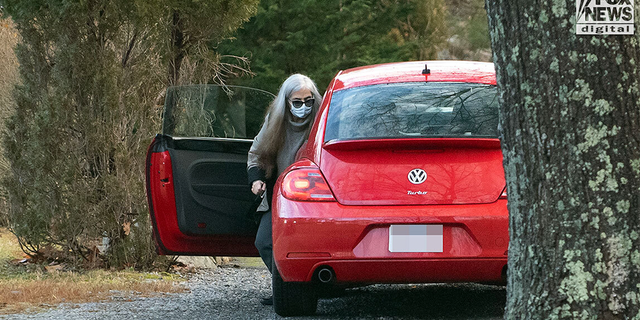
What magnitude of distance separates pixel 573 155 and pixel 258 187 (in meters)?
3.22

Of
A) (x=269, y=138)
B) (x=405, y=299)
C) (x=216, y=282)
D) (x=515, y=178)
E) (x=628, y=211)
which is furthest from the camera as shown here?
(x=216, y=282)

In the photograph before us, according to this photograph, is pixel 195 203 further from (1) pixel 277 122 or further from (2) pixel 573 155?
(2) pixel 573 155

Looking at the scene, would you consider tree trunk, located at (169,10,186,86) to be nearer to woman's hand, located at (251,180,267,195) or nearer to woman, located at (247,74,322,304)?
woman, located at (247,74,322,304)

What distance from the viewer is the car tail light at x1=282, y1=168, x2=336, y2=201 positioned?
515 cm

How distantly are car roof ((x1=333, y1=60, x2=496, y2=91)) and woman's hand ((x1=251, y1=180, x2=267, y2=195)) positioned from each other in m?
0.81

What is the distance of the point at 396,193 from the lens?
506 centimetres

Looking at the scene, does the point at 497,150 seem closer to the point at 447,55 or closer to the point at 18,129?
the point at 18,129

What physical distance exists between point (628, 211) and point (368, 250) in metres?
2.10

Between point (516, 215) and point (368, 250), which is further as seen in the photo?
point (368, 250)

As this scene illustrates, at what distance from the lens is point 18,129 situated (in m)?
9.13

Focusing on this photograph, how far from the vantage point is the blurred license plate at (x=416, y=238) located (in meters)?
4.97

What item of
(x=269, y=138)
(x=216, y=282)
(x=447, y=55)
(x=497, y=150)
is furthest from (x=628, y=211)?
(x=447, y=55)

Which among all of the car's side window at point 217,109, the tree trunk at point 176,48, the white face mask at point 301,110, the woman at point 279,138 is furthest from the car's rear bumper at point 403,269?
the tree trunk at point 176,48

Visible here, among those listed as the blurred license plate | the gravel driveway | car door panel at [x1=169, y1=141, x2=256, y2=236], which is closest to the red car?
the blurred license plate
